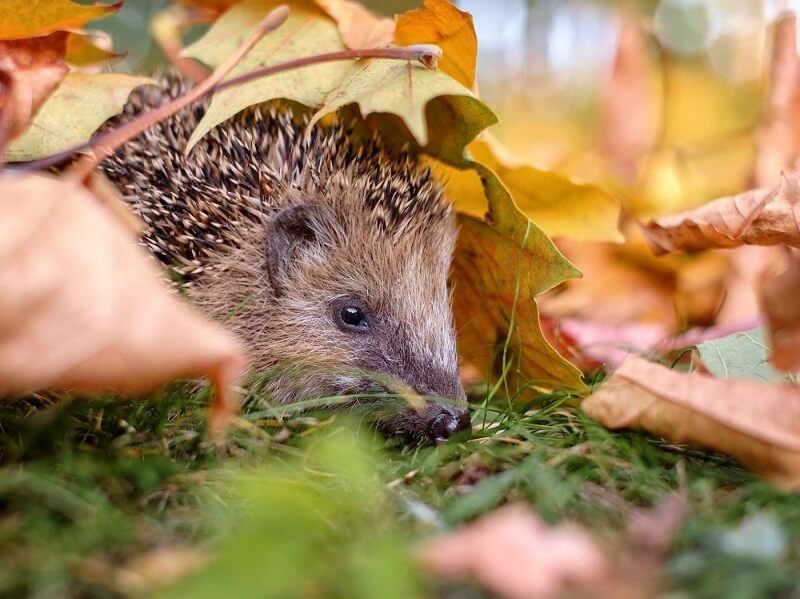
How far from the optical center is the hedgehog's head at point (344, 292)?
2264mm

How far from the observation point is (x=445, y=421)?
202cm

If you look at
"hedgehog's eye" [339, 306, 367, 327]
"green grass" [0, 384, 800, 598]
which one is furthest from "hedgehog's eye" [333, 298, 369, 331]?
"green grass" [0, 384, 800, 598]

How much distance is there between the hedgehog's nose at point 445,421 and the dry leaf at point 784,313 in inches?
28.8

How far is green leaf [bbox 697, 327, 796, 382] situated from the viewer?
78.1 inches

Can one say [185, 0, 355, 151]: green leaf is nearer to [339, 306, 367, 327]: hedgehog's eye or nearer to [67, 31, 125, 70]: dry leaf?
[67, 31, 125, 70]: dry leaf

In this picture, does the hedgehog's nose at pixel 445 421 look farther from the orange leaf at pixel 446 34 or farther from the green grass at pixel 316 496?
the orange leaf at pixel 446 34

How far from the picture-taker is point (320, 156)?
7.68 feet

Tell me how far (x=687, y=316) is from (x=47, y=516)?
259 centimetres

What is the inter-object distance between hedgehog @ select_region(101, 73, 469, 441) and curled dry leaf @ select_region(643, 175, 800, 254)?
64 cm

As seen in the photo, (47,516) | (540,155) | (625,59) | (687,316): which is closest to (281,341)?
(47,516)

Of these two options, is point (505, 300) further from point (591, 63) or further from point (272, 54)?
point (591, 63)

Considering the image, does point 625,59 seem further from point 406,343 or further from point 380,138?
point 406,343

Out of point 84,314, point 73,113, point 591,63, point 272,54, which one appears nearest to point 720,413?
point 84,314

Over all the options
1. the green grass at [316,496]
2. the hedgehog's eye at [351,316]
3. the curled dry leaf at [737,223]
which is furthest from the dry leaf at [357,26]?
the green grass at [316,496]
